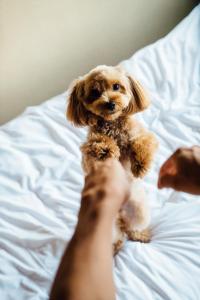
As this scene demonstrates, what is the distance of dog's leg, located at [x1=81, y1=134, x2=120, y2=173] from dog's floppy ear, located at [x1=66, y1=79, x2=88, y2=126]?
74 mm

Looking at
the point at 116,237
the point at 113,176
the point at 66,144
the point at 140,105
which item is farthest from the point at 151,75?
the point at 113,176

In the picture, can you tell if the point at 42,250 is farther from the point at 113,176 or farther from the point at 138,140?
the point at 113,176

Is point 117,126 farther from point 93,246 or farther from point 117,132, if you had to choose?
point 93,246

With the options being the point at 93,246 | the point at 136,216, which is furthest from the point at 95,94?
the point at 93,246

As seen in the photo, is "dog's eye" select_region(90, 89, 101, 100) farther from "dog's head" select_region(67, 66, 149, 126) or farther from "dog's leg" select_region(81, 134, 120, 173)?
"dog's leg" select_region(81, 134, 120, 173)

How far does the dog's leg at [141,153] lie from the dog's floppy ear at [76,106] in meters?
0.16

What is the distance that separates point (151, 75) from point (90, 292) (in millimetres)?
1312

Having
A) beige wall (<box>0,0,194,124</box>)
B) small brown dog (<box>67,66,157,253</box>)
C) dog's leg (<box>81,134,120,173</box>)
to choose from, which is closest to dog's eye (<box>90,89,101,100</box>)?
small brown dog (<box>67,66,157,253</box>)

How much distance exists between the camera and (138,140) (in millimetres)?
990

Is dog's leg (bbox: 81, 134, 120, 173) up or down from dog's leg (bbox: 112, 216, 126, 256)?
up

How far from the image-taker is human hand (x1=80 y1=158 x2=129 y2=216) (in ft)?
1.84

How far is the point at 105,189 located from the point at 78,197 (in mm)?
655

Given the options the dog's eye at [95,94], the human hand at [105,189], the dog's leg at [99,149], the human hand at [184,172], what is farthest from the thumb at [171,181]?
the dog's eye at [95,94]

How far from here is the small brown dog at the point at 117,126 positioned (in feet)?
3.12
